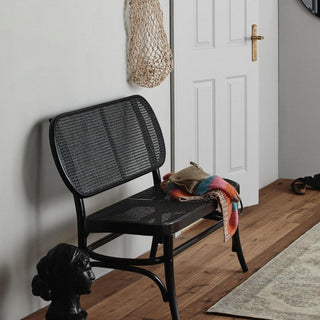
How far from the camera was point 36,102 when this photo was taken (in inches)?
112

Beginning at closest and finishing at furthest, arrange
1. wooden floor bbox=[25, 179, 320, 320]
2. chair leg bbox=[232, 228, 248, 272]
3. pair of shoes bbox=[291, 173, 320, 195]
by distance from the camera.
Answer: wooden floor bbox=[25, 179, 320, 320] → chair leg bbox=[232, 228, 248, 272] → pair of shoes bbox=[291, 173, 320, 195]

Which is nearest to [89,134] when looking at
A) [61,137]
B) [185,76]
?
[61,137]

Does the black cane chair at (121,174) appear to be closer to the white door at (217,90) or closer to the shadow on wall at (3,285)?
the shadow on wall at (3,285)

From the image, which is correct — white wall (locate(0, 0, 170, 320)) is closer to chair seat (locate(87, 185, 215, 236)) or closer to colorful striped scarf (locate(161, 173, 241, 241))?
chair seat (locate(87, 185, 215, 236))

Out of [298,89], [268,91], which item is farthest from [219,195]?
[298,89]

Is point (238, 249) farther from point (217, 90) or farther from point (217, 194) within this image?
point (217, 90)

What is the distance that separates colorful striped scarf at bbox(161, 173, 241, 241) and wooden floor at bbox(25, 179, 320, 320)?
31 centimetres

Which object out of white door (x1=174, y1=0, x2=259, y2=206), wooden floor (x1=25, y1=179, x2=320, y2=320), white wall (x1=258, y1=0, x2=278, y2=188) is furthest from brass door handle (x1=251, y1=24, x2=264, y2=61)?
wooden floor (x1=25, y1=179, x2=320, y2=320)

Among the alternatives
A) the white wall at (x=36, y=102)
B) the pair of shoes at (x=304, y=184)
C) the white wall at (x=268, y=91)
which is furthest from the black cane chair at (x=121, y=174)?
the white wall at (x=268, y=91)

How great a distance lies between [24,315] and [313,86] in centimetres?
296

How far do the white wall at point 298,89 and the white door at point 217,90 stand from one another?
766 millimetres

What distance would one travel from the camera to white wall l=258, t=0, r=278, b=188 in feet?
16.2

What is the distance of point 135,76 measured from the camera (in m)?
3.39

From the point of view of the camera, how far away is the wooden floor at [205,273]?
2928 millimetres
